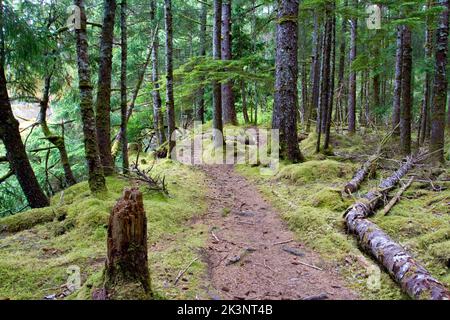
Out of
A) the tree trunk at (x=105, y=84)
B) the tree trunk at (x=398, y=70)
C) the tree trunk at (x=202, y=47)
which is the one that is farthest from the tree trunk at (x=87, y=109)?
the tree trunk at (x=202, y=47)

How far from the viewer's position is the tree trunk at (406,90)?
31.6 feet

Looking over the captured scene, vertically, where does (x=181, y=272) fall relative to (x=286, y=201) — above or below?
below

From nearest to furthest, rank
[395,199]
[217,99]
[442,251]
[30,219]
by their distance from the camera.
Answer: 1. [442,251]
2. [30,219]
3. [395,199]
4. [217,99]

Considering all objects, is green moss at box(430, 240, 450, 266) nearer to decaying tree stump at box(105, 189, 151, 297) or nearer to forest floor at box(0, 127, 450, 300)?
forest floor at box(0, 127, 450, 300)

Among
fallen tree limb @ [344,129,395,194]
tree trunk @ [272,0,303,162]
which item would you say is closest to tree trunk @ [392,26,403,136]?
fallen tree limb @ [344,129,395,194]

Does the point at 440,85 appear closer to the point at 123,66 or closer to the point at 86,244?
the point at 123,66

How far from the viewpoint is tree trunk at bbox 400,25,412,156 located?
9617 mm

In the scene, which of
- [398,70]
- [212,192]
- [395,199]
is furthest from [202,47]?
[395,199]

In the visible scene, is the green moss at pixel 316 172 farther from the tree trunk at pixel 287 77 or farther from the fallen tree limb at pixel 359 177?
the tree trunk at pixel 287 77

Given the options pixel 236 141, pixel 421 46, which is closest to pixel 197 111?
pixel 236 141

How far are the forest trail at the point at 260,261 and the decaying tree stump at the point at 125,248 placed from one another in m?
0.99

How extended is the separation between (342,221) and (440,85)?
17.5ft

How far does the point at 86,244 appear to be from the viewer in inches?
205

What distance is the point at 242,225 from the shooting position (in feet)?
21.2
